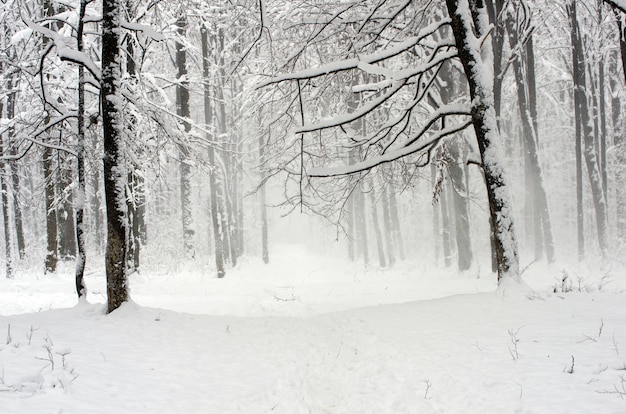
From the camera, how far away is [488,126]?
7.02 meters

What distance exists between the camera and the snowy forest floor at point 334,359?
366 cm

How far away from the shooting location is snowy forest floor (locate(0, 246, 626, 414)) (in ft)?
12.0

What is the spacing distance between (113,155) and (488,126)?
6667 millimetres

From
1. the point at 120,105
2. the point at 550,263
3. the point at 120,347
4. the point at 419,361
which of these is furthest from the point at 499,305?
the point at 550,263

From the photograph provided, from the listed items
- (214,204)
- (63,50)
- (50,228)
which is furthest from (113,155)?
(214,204)

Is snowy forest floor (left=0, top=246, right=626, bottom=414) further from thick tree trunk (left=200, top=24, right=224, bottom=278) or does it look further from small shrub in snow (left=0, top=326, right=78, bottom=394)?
thick tree trunk (left=200, top=24, right=224, bottom=278)

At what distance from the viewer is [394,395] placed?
4215 mm

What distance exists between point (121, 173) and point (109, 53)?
208 centimetres

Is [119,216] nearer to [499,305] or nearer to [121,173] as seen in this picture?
[121,173]

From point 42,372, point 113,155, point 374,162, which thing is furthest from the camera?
point 374,162

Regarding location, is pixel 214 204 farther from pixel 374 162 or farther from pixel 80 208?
pixel 374 162

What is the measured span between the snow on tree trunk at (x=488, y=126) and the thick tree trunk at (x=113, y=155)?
6.08 m

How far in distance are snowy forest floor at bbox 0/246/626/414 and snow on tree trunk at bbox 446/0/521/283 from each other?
1010 mm

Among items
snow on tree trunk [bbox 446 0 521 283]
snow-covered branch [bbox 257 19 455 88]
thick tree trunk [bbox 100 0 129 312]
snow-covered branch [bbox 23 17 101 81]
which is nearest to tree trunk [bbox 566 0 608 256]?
snow on tree trunk [bbox 446 0 521 283]
